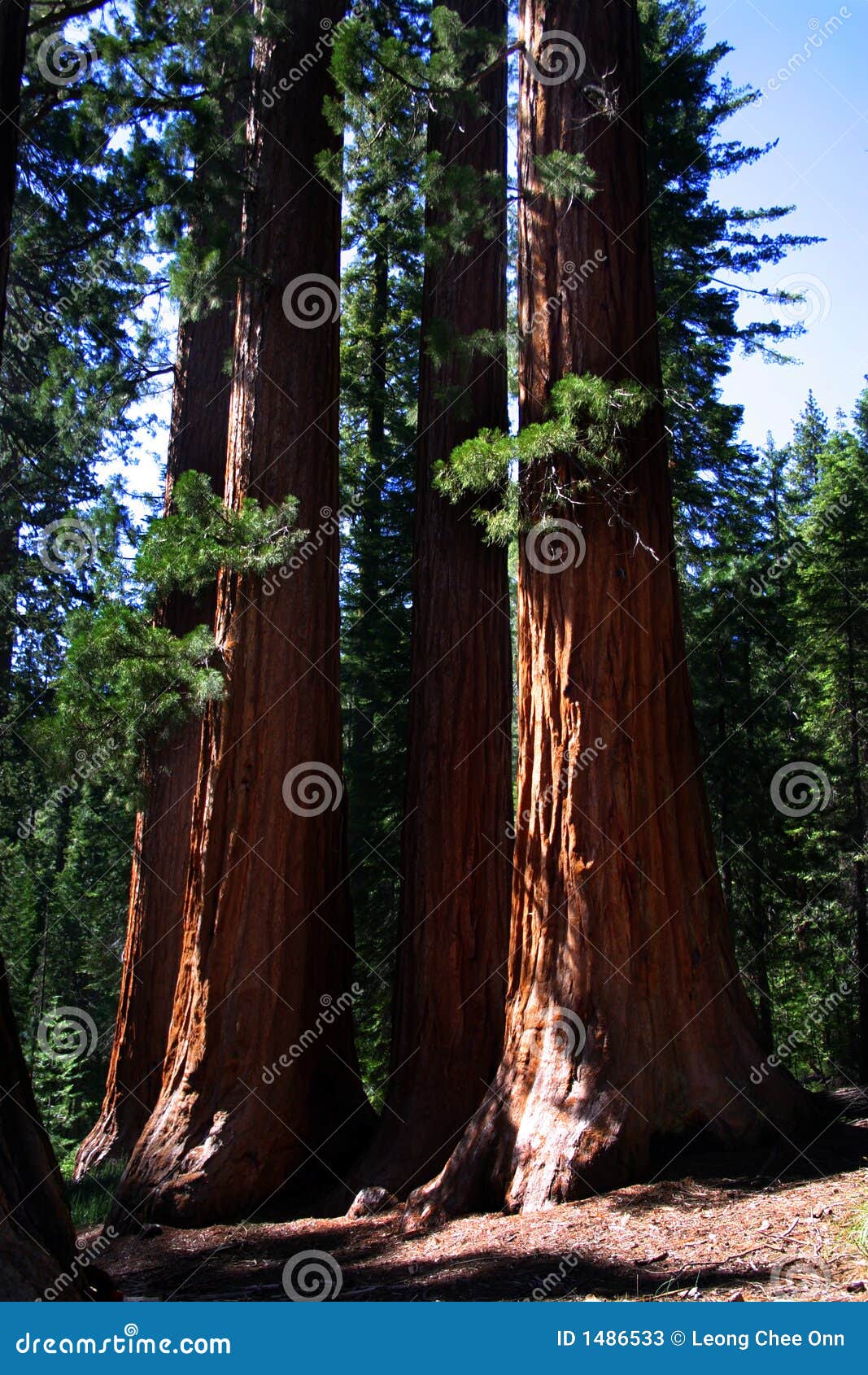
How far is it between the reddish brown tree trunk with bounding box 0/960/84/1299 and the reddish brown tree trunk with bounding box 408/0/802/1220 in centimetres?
281

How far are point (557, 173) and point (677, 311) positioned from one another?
20.5ft

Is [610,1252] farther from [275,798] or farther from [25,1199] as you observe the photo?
[275,798]

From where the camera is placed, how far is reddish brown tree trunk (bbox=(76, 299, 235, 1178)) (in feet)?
32.5

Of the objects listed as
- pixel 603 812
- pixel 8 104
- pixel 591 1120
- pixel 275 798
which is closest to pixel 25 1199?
pixel 591 1120

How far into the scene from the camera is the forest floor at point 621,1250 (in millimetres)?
4086

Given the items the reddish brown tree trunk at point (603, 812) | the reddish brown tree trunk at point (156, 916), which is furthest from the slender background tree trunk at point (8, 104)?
the reddish brown tree trunk at point (156, 916)

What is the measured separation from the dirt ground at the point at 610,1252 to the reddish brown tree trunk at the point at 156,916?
365 centimetres

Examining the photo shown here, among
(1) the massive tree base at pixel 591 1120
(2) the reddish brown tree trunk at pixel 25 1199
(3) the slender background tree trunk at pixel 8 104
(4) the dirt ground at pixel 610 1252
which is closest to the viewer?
(2) the reddish brown tree trunk at pixel 25 1199

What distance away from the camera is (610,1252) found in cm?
461

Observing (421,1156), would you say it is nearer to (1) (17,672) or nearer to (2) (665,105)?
(2) (665,105)

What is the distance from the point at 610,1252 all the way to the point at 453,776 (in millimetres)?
4042

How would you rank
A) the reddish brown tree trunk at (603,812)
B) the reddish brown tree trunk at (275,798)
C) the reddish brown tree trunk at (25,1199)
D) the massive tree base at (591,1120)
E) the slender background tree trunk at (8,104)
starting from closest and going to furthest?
the reddish brown tree trunk at (25,1199) → the slender background tree trunk at (8,104) → the massive tree base at (591,1120) → the reddish brown tree trunk at (603,812) → the reddish brown tree trunk at (275,798)

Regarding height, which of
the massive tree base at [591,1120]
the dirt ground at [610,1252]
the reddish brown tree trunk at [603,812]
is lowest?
the dirt ground at [610,1252]

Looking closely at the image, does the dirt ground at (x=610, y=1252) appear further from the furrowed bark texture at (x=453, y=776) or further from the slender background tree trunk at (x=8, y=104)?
the slender background tree trunk at (x=8, y=104)
